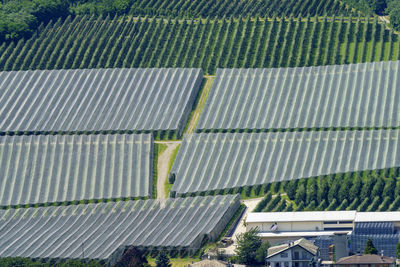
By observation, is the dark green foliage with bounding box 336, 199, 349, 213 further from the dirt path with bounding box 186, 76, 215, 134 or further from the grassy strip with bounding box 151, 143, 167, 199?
the dirt path with bounding box 186, 76, 215, 134

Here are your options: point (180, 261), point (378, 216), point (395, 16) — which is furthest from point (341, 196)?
point (395, 16)

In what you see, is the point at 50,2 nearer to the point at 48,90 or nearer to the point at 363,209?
the point at 48,90

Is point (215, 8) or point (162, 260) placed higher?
point (215, 8)

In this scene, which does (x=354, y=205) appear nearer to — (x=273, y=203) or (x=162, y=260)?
(x=273, y=203)

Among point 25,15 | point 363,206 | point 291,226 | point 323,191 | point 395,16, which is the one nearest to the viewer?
point 291,226

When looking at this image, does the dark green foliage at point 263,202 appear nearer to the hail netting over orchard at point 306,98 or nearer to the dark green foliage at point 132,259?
the dark green foliage at point 132,259

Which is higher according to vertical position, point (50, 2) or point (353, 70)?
point (50, 2)

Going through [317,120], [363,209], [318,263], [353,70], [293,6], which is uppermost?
[293,6]

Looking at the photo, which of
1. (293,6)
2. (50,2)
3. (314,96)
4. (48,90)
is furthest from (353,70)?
(50,2)
